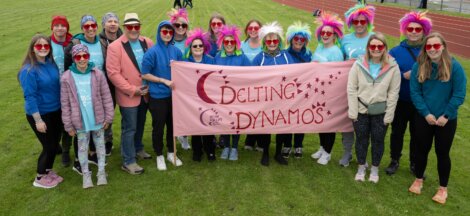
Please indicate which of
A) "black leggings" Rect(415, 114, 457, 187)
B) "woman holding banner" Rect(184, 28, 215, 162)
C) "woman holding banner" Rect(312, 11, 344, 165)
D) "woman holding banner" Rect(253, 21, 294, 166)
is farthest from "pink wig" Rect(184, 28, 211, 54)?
"black leggings" Rect(415, 114, 457, 187)

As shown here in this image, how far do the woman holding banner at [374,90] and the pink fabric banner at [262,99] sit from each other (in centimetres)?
54

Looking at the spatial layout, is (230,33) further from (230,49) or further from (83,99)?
(83,99)

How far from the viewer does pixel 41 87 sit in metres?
5.30

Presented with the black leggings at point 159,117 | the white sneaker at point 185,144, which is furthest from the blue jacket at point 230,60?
the white sneaker at point 185,144

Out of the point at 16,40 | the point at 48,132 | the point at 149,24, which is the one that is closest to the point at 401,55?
the point at 48,132

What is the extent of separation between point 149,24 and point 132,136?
17259mm

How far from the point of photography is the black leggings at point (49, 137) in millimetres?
5469

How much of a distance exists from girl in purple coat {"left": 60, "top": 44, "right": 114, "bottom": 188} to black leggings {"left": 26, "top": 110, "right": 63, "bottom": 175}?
0.33 m

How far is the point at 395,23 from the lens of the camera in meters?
23.4

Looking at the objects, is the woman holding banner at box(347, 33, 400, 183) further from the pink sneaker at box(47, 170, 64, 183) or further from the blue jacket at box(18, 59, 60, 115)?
the pink sneaker at box(47, 170, 64, 183)

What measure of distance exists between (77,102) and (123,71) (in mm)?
808

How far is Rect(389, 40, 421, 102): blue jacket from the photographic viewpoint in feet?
18.1

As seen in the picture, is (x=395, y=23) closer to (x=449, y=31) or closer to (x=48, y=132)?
(x=449, y=31)

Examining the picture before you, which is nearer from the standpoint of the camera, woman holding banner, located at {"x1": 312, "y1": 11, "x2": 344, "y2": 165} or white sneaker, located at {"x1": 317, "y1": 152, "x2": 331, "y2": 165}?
woman holding banner, located at {"x1": 312, "y1": 11, "x2": 344, "y2": 165}
